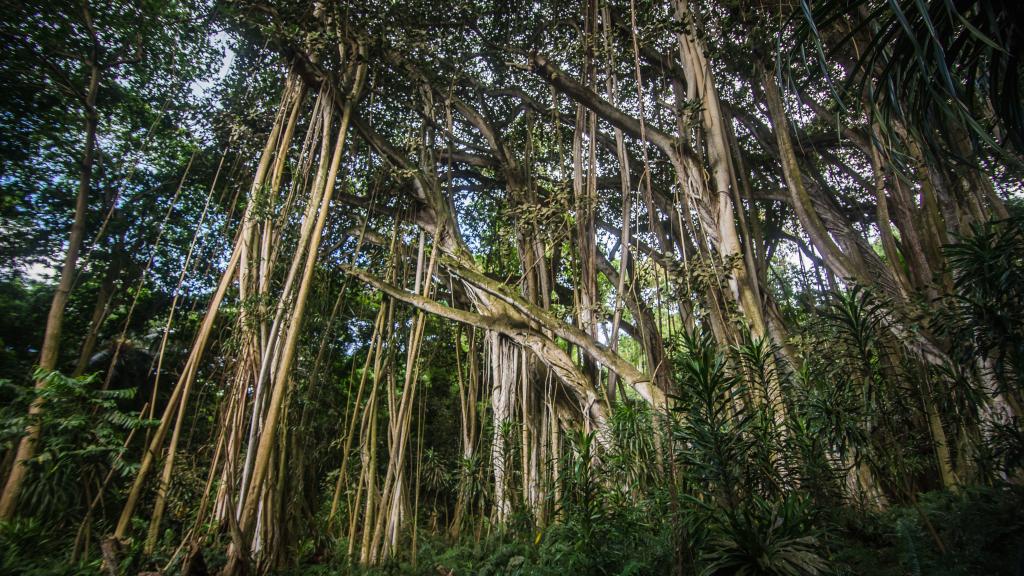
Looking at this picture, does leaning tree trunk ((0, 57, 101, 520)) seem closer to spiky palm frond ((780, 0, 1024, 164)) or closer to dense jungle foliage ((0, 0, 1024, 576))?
dense jungle foliage ((0, 0, 1024, 576))

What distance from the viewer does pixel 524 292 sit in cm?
490

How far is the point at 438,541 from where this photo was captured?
430cm

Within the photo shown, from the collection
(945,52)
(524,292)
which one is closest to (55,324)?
(524,292)

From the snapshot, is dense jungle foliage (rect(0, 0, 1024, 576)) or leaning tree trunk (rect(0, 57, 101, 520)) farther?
leaning tree trunk (rect(0, 57, 101, 520))

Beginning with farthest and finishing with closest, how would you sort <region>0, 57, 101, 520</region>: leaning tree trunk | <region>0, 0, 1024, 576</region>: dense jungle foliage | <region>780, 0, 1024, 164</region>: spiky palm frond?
<region>0, 57, 101, 520</region>: leaning tree trunk
<region>0, 0, 1024, 576</region>: dense jungle foliage
<region>780, 0, 1024, 164</region>: spiky palm frond

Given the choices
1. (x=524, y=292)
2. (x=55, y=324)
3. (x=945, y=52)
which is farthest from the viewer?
(x=524, y=292)

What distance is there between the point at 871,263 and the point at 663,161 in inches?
89.8

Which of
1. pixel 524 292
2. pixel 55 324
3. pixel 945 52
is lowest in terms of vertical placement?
pixel 55 324

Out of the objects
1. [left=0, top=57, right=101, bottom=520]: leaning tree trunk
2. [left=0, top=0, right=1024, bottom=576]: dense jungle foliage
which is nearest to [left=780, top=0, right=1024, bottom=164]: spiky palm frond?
[left=0, top=0, right=1024, bottom=576]: dense jungle foliage

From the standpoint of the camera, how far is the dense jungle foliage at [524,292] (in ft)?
6.66

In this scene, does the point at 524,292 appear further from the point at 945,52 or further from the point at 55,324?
the point at 55,324

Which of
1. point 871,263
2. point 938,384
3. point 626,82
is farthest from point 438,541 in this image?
point 626,82

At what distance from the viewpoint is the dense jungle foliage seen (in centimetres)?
203

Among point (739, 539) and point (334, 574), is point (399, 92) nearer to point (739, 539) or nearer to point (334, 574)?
point (334, 574)
